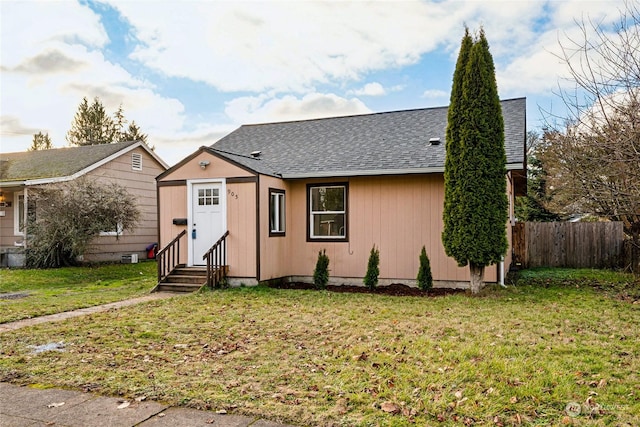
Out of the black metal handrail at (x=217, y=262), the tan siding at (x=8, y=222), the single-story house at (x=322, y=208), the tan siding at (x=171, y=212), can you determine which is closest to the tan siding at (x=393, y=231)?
the single-story house at (x=322, y=208)

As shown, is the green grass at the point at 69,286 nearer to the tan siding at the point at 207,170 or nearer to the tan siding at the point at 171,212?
the tan siding at the point at 171,212

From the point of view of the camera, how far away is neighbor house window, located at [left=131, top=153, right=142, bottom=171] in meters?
18.2

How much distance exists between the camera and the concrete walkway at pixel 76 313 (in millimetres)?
6711

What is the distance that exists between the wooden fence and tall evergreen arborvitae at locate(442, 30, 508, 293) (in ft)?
23.8

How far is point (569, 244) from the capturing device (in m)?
15.2

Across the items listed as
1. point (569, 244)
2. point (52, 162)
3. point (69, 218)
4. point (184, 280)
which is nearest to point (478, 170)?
point (184, 280)

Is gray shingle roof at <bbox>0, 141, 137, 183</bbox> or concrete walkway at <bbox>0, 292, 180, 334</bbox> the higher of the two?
gray shingle roof at <bbox>0, 141, 137, 183</bbox>

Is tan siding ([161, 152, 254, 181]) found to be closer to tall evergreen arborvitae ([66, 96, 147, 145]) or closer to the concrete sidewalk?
the concrete sidewalk

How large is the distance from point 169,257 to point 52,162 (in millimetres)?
9467

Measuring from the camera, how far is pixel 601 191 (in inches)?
360

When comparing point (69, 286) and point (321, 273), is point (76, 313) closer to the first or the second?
point (69, 286)

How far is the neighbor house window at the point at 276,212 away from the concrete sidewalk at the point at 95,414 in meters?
7.22

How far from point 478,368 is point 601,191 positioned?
253 inches

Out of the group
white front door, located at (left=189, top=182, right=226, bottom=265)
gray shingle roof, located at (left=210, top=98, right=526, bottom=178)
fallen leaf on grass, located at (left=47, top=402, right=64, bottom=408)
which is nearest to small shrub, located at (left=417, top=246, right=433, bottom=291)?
gray shingle roof, located at (left=210, top=98, right=526, bottom=178)
